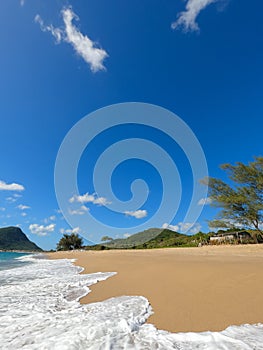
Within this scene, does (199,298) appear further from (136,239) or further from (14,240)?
(14,240)

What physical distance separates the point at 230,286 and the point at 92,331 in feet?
10.5

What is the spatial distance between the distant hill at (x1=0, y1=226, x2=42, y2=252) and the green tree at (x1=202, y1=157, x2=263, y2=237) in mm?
126530

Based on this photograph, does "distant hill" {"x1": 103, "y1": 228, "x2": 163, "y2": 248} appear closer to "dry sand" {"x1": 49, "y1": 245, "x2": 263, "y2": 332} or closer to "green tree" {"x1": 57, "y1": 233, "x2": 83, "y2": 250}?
"green tree" {"x1": 57, "y1": 233, "x2": 83, "y2": 250}

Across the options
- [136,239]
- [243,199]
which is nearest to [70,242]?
[136,239]

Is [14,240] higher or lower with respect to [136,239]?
higher

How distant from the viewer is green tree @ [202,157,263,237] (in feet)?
65.2

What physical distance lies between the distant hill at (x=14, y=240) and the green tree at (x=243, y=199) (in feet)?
415

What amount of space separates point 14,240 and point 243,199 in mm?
159740

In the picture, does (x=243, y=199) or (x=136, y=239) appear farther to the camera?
(x=136, y=239)

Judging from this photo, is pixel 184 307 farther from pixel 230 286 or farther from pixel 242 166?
pixel 242 166

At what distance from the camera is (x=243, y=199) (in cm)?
1981

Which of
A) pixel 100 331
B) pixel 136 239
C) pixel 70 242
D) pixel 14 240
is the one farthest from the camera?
pixel 14 240

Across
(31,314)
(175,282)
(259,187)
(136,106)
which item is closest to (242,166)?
(259,187)

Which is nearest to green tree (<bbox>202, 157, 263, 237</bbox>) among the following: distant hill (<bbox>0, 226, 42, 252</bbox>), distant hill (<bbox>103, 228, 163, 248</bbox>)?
distant hill (<bbox>103, 228, 163, 248</bbox>)
